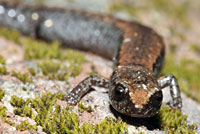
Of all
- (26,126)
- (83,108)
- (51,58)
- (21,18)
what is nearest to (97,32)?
(51,58)

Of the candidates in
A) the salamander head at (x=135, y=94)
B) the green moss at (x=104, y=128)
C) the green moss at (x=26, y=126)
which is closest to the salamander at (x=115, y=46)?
the salamander head at (x=135, y=94)

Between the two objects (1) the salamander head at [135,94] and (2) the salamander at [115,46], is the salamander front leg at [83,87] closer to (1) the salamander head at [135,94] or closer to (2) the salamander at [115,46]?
(2) the salamander at [115,46]

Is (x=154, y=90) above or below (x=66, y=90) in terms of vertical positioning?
above

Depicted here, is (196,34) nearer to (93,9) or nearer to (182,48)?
(182,48)

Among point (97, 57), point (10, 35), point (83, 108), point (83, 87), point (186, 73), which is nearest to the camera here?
point (83, 108)

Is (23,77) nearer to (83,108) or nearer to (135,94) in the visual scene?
(83,108)

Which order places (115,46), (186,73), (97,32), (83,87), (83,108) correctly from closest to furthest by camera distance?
(83,108), (83,87), (115,46), (186,73), (97,32)

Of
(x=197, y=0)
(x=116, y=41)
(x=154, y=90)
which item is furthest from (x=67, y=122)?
(x=197, y=0)

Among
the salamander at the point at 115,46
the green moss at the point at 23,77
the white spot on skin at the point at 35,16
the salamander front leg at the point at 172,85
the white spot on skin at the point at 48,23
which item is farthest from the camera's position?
the white spot on skin at the point at 35,16
